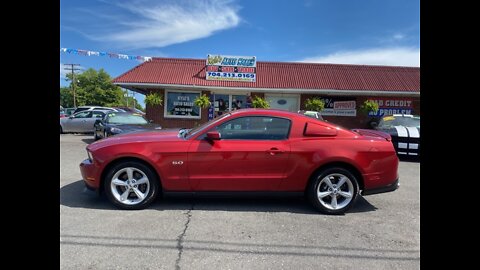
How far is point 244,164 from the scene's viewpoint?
4.61m

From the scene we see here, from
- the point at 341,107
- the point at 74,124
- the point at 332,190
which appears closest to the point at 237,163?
the point at 332,190

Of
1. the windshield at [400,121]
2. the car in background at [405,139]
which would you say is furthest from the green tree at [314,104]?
the car in background at [405,139]

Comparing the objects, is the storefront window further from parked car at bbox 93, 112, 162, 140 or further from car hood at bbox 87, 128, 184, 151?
car hood at bbox 87, 128, 184, 151

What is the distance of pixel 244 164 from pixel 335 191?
1.37 meters

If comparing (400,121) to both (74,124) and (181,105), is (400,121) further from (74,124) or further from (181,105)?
(74,124)

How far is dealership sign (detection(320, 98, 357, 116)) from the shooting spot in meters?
17.9

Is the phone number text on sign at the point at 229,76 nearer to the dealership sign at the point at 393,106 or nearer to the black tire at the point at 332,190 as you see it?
the dealership sign at the point at 393,106

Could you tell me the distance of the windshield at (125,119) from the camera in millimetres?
11484

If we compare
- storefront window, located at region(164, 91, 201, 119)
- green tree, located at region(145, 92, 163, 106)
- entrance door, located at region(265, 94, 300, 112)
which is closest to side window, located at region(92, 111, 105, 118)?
green tree, located at region(145, 92, 163, 106)

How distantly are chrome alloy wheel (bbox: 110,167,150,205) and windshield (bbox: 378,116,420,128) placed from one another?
340 inches

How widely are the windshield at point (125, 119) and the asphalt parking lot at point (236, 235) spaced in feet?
21.0
